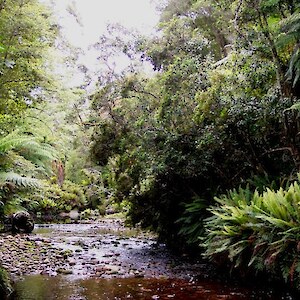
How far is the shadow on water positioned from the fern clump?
392 millimetres

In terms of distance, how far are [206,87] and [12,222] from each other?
749 centimetres

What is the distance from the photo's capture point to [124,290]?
4805 mm

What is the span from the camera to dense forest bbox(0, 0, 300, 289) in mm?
5047

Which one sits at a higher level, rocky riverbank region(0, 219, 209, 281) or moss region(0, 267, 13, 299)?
moss region(0, 267, 13, 299)

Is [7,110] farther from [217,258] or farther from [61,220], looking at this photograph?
[61,220]

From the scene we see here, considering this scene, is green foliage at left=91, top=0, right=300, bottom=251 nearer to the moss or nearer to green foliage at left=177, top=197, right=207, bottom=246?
green foliage at left=177, top=197, right=207, bottom=246

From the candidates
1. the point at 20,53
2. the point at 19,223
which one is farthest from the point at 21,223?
the point at 20,53

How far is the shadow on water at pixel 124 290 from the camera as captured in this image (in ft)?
14.6

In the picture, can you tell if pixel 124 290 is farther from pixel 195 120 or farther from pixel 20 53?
pixel 20 53

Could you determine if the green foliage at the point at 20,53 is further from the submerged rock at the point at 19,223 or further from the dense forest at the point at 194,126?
the submerged rock at the point at 19,223

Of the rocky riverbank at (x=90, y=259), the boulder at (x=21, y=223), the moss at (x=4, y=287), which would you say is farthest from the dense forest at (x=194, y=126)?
the boulder at (x=21, y=223)

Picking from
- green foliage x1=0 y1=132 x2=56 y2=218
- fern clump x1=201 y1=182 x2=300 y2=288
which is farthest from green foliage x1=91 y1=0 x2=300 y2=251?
green foliage x1=0 y1=132 x2=56 y2=218

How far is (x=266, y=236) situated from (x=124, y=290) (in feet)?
6.15

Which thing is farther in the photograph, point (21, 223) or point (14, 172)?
point (21, 223)
